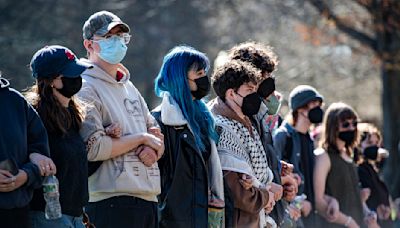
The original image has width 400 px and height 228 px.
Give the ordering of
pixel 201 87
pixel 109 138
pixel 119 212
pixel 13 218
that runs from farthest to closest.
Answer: pixel 201 87 < pixel 119 212 < pixel 109 138 < pixel 13 218

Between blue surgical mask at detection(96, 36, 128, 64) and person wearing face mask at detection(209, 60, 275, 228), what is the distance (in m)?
0.97

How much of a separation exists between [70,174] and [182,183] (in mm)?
1019

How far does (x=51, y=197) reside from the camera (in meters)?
6.43

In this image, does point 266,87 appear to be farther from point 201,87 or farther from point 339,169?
point 339,169

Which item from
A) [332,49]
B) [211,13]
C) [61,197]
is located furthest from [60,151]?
[332,49]

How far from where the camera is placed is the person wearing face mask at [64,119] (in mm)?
6691

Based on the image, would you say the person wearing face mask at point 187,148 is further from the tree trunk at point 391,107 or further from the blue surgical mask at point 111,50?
the tree trunk at point 391,107

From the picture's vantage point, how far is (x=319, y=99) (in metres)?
10.2

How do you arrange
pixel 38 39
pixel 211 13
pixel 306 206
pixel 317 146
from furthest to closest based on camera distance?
1. pixel 211 13
2. pixel 38 39
3. pixel 317 146
4. pixel 306 206

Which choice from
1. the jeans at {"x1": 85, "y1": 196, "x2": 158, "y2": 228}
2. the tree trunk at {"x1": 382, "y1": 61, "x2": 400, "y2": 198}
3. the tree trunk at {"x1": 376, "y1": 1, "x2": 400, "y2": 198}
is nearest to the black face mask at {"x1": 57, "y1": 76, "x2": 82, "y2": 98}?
the jeans at {"x1": 85, "y1": 196, "x2": 158, "y2": 228}

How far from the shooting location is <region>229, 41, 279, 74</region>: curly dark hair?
8367 millimetres

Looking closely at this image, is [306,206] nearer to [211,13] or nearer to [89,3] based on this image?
[89,3]

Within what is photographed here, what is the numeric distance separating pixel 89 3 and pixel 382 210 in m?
13.9

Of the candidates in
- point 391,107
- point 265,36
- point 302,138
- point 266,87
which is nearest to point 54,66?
point 266,87
